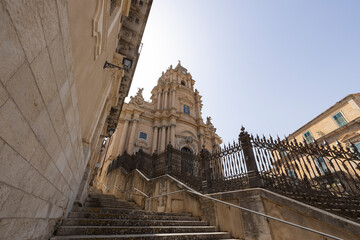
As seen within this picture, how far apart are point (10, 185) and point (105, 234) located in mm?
2733

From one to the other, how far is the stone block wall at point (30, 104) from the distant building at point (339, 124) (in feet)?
53.1

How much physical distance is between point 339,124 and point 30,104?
22934 mm

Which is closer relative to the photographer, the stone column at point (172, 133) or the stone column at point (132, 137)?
the stone column at point (132, 137)

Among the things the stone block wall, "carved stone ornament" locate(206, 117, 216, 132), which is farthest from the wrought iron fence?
"carved stone ornament" locate(206, 117, 216, 132)

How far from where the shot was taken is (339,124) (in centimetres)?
1574

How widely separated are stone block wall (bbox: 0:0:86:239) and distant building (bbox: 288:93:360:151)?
16200mm

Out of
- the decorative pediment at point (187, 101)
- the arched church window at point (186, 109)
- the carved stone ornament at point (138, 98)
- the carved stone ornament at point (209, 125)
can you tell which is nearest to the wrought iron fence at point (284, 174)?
the carved stone ornament at point (138, 98)

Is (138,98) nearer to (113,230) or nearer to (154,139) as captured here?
(154,139)

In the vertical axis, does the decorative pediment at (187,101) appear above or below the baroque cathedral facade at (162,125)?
above

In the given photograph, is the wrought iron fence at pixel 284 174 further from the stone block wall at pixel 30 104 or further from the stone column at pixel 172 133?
the stone column at pixel 172 133

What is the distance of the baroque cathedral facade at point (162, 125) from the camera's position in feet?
55.7

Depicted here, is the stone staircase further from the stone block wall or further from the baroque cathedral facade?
the baroque cathedral facade

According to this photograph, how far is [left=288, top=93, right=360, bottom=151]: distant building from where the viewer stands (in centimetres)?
1378

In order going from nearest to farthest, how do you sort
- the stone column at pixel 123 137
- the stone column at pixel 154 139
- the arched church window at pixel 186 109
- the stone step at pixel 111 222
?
the stone step at pixel 111 222
the stone column at pixel 123 137
the stone column at pixel 154 139
the arched church window at pixel 186 109
